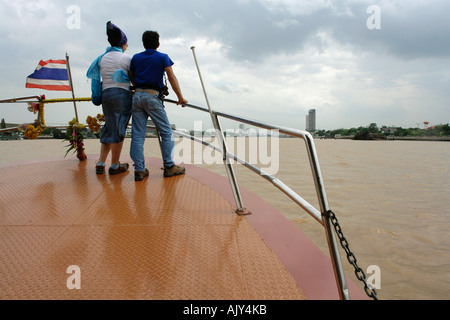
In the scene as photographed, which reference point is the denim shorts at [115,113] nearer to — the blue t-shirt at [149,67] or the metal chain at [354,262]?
the blue t-shirt at [149,67]

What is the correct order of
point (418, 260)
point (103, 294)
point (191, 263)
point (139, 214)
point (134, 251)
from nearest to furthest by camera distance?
point (103, 294) < point (191, 263) < point (134, 251) < point (139, 214) < point (418, 260)

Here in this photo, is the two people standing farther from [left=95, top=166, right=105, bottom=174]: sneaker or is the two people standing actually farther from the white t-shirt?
[left=95, top=166, right=105, bottom=174]: sneaker

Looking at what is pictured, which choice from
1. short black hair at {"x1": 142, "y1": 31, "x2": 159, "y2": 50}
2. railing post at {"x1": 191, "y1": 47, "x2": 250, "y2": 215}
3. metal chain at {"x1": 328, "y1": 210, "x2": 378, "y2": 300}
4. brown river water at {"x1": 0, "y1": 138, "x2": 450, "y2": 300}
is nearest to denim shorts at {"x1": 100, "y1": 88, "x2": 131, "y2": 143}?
short black hair at {"x1": 142, "y1": 31, "x2": 159, "y2": 50}

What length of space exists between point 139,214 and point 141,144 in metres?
1.22

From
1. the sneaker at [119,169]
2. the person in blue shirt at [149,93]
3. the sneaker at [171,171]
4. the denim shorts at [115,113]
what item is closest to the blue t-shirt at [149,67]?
the person in blue shirt at [149,93]

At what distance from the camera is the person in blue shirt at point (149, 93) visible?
2.78m

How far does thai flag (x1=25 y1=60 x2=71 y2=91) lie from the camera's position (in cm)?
392

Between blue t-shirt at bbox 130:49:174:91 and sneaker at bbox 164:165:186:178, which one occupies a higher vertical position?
blue t-shirt at bbox 130:49:174:91

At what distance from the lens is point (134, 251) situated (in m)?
1.47

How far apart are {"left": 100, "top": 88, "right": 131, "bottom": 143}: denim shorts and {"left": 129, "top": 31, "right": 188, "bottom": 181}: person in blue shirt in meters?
0.19

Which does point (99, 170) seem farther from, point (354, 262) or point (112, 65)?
point (354, 262)

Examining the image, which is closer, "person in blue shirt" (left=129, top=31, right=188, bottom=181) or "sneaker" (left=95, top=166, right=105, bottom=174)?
"person in blue shirt" (left=129, top=31, right=188, bottom=181)
